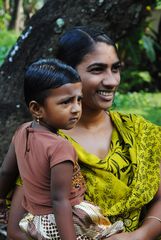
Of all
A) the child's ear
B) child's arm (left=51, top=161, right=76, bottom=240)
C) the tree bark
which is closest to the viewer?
child's arm (left=51, top=161, right=76, bottom=240)

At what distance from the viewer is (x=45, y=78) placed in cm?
230

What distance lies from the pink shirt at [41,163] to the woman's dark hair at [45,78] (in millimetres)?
152

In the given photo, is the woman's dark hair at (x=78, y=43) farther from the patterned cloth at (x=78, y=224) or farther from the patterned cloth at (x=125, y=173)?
the patterned cloth at (x=78, y=224)

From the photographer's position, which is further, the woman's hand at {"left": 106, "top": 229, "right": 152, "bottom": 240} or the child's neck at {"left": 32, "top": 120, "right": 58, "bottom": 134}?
the woman's hand at {"left": 106, "top": 229, "right": 152, "bottom": 240}

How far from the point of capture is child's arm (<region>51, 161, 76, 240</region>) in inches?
87.4

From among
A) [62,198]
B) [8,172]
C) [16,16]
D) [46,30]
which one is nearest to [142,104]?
[46,30]

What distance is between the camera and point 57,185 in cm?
223

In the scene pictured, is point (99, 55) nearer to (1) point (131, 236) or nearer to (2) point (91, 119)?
(2) point (91, 119)

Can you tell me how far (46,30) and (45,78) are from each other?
1.72 m

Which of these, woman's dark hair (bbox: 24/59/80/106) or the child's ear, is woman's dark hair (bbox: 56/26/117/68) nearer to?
woman's dark hair (bbox: 24/59/80/106)

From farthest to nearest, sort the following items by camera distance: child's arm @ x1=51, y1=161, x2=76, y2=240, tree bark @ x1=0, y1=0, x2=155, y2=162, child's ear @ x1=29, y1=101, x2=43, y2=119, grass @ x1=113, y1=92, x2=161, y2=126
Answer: grass @ x1=113, y1=92, x2=161, y2=126 → tree bark @ x1=0, y1=0, x2=155, y2=162 → child's ear @ x1=29, y1=101, x2=43, y2=119 → child's arm @ x1=51, y1=161, x2=76, y2=240

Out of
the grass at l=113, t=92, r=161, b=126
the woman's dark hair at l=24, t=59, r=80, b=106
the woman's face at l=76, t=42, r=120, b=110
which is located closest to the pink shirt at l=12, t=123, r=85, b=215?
the woman's dark hair at l=24, t=59, r=80, b=106

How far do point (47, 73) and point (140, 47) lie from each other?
11.0 m

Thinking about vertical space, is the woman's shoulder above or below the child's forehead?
below
